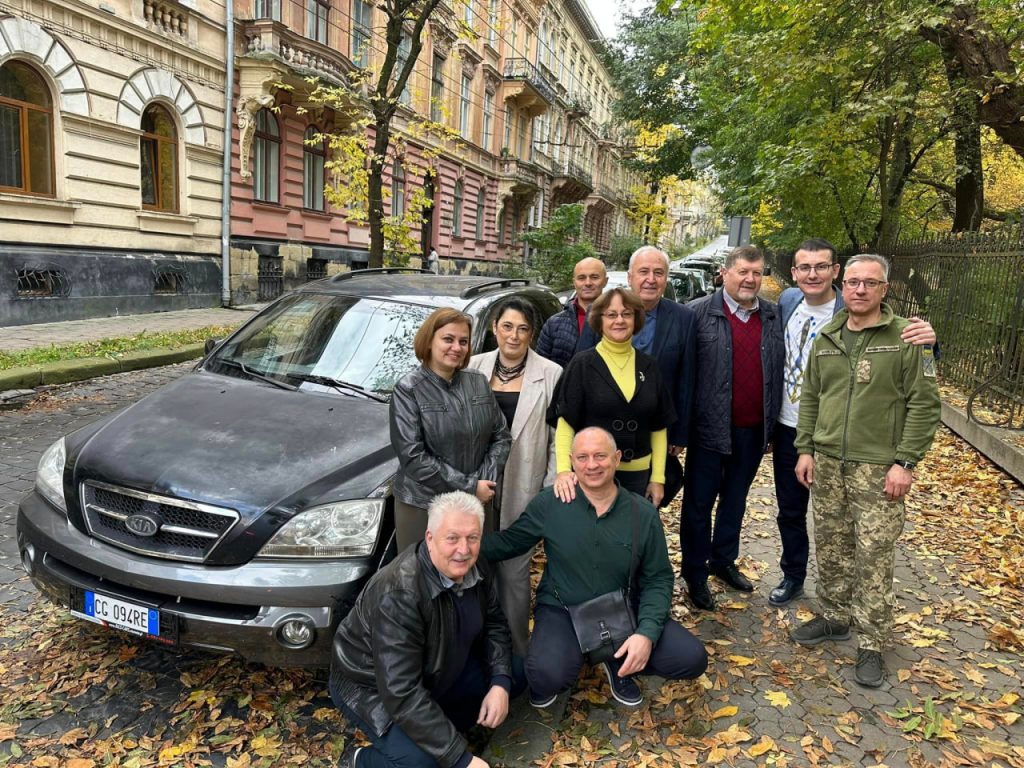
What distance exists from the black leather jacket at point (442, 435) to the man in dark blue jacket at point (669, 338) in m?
1.02

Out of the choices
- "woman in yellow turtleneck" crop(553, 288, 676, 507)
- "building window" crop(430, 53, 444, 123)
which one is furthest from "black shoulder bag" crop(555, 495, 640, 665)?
"building window" crop(430, 53, 444, 123)

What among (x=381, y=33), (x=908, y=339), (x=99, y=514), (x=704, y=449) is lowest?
(x=99, y=514)

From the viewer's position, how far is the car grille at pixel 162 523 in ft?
8.85

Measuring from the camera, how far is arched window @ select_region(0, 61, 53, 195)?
11.1 metres

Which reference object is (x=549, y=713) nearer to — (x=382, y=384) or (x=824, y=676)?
(x=824, y=676)

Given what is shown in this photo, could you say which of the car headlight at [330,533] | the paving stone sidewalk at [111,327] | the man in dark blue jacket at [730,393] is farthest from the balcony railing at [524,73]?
the car headlight at [330,533]

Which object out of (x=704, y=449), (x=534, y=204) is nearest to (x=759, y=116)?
(x=704, y=449)

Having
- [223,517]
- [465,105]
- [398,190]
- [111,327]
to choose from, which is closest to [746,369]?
[223,517]

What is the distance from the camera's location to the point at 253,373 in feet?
12.8

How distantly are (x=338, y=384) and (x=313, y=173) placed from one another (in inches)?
652

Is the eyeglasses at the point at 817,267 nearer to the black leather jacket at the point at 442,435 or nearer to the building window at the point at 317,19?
the black leather jacket at the point at 442,435

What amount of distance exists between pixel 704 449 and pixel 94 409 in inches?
246

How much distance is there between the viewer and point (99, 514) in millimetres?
2875

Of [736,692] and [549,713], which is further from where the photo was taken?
[736,692]
